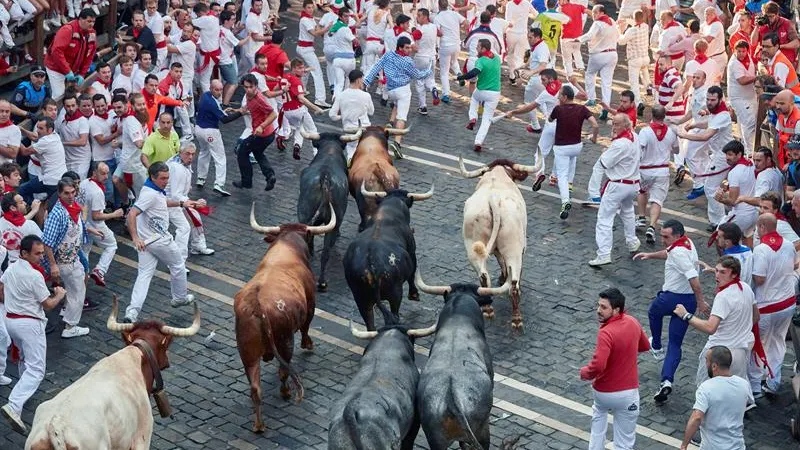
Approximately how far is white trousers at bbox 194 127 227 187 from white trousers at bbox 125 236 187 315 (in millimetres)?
3971

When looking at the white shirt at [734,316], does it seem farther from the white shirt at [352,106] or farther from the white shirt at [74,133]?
the white shirt at [74,133]

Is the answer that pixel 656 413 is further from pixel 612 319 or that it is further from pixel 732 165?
pixel 732 165

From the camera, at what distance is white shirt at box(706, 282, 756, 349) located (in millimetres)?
14961

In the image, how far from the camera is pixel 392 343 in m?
14.6

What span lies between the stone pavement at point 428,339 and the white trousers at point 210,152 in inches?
14.5

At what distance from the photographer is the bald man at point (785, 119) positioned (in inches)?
789

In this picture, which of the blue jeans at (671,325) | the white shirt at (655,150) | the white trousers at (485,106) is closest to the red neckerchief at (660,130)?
the white shirt at (655,150)

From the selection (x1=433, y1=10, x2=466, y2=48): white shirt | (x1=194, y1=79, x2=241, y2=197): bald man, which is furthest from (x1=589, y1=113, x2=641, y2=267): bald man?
(x1=433, y1=10, x2=466, y2=48): white shirt

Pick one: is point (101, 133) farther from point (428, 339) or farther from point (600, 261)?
point (600, 261)

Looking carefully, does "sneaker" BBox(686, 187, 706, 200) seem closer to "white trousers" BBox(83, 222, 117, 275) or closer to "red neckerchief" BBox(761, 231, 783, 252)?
"red neckerchief" BBox(761, 231, 783, 252)

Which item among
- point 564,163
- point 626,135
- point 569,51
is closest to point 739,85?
point 564,163

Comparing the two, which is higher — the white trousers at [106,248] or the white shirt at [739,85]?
the white shirt at [739,85]

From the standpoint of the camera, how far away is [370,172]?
65.6 ft

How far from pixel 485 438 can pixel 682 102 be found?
38.4 feet
